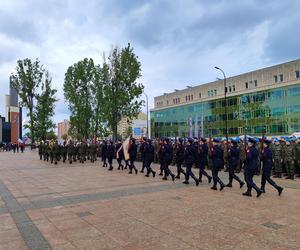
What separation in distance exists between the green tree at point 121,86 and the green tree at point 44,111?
1962cm

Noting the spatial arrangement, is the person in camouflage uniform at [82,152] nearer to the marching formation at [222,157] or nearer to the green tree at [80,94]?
the marching formation at [222,157]

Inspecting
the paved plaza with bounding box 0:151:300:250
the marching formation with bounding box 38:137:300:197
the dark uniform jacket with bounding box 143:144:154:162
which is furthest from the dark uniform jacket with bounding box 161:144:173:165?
the paved plaza with bounding box 0:151:300:250

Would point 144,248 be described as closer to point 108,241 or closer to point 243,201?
point 108,241

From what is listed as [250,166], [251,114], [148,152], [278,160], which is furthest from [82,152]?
[251,114]

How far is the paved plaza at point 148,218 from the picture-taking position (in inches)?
221

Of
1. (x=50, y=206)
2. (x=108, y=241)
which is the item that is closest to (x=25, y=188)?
(x=50, y=206)

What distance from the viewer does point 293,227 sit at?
6.39 m

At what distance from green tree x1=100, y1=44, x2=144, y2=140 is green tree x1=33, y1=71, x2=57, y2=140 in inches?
772

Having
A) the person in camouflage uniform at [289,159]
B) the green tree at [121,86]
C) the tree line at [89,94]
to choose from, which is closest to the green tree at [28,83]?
the tree line at [89,94]

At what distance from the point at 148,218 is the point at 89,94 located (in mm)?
35658

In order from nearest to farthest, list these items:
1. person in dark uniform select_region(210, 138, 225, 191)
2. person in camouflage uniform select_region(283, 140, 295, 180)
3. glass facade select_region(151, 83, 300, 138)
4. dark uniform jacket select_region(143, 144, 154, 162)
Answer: person in dark uniform select_region(210, 138, 225, 191) < person in camouflage uniform select_region(283, 140, 295, 180) < dark uniform jacket select_region(143, 144, 154, 162) < glass facade select_region(151, 83, 300, 138)

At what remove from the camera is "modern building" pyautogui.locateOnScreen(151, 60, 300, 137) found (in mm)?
58094

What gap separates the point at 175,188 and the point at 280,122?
5347 cm

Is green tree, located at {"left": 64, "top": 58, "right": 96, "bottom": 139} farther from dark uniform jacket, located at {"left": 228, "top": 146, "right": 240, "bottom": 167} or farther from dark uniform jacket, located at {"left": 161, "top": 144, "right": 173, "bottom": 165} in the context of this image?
dark uniform jacket, located at {"left": 228, "top": 146, "right": 240, "bottom": 167}
